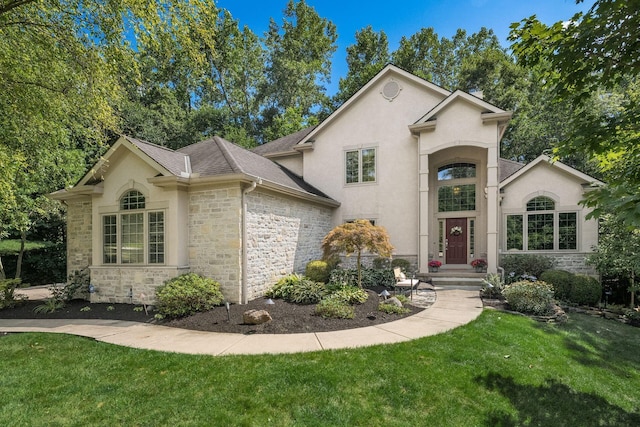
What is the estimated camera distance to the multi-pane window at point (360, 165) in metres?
13.8

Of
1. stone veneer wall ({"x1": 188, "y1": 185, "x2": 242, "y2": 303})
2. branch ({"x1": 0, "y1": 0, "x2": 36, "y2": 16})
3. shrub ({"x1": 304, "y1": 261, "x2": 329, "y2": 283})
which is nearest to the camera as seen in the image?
branch ({"x1": 0, "y1": 0, "x2": 36, "y2": 16})

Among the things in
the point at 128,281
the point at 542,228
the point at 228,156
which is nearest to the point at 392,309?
the point at 228,156

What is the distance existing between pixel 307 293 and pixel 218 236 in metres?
3.01

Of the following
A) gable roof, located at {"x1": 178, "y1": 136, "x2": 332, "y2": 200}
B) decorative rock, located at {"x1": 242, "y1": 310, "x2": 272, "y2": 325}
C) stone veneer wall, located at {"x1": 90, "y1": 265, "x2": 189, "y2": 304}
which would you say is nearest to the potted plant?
gable roof, located at {"x1": 178, "y1": 136, "x2": 332, "y2": 200}

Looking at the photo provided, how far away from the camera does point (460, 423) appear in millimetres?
3357

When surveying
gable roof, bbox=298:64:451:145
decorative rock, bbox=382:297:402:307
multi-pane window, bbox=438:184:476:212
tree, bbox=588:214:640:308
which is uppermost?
gable roof, bbox=298:64:451:145

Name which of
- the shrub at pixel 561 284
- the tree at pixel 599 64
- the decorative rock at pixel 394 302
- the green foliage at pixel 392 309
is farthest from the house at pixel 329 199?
the tree at pixel 599 64

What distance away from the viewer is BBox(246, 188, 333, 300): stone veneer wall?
8883 mm

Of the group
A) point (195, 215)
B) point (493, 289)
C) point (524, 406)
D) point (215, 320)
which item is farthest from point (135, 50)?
point (493, 289)

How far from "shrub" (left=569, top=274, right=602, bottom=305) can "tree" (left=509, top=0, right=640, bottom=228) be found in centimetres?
772

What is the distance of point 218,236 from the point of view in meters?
8.43

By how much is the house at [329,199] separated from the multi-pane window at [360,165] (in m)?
0.05

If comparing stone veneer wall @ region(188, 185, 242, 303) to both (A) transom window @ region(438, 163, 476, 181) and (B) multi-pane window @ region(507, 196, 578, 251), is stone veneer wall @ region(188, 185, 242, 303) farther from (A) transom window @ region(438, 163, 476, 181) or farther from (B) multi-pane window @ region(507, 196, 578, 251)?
(B) multi-pane window @ region(507, 196, 578, 251)

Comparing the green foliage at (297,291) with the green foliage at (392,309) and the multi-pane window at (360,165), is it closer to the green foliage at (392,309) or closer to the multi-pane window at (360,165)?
the green foliage at (392,309)
